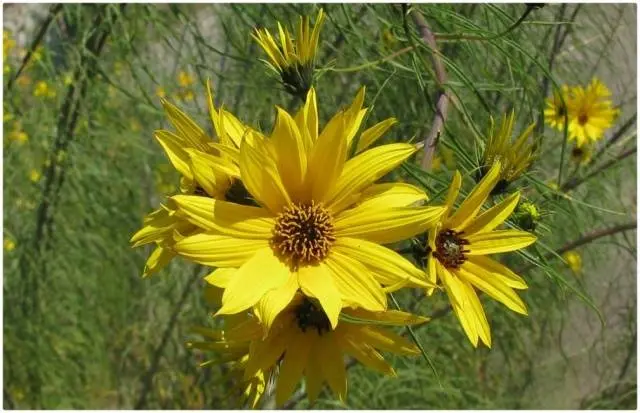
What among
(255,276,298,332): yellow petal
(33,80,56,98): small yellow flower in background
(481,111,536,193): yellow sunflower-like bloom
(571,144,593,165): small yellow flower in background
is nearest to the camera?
(255,276,298,332): yellow petal

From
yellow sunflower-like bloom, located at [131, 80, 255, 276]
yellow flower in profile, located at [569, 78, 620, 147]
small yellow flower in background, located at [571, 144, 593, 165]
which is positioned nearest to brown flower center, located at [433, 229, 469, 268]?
yellow sunflower-like bloom, located at [131, 80, 255, 276]

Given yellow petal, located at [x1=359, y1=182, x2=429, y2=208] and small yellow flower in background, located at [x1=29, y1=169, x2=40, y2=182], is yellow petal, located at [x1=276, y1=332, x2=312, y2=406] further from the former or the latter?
small yellow flower in background, located at [x1=29, y1=169, x2=40, y2=182]

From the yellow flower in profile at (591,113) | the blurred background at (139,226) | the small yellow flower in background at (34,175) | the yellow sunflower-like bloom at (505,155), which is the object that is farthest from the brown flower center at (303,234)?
the small yellow flower in background at (34,175)

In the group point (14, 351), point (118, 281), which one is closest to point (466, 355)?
point (118, 281)

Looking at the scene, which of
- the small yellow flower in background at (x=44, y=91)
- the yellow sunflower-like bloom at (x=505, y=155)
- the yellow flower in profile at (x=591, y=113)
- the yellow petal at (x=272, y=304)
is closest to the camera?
the yellow petal at (x=272, y=304)

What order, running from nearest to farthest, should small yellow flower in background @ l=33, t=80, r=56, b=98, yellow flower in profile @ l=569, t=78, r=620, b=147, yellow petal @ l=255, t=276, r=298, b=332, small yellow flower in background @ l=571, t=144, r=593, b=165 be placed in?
yellow petal @ l=255, t=276, r=298, b=332
small yellow flower in background @ l=571, t=144, r=593, b=165
yellow flower in profile @ l=569, t=78, r=620, b=147
small yellow flower in background @ l=33, t=80, r=56, b=98

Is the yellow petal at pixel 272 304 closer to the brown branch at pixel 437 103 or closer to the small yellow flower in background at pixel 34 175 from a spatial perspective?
the brown branch at pixel 437 103
